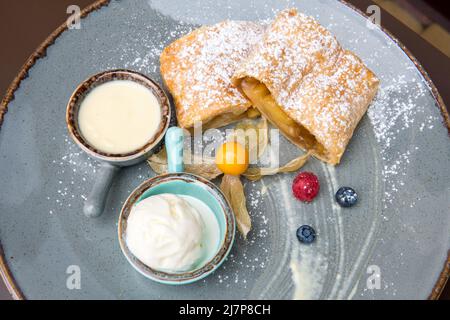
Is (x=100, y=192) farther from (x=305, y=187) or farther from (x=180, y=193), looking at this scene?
(x=305, y=187)

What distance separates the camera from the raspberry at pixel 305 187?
162cm

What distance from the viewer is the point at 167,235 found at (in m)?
1.41

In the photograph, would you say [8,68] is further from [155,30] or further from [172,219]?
[172,219]

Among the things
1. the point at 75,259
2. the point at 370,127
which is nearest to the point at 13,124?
the point at 75,259

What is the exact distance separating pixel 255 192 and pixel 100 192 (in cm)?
46

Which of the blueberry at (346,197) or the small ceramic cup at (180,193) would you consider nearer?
the small ceramic cup at (180,193)

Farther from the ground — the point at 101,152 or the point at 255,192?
the point at 101,152

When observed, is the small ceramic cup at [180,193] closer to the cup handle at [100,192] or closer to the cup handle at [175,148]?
the cup handle at [175,148]

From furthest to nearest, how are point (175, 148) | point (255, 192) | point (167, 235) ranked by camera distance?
point (255, 192) → point (175, 148) → point (167, 235)

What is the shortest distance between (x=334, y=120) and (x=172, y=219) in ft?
1.86

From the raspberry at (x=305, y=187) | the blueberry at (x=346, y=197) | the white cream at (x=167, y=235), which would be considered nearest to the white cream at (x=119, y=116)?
the white cream at (x=167, y=235)

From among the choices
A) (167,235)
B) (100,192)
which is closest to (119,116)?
(100,192)

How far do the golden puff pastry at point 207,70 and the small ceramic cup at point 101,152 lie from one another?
0.06m

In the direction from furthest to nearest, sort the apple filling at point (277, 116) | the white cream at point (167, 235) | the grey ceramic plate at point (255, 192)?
the apple filling at point (277, 116), the grey ceramic plate at point (255, 192), the white cream at point (167, 235)
